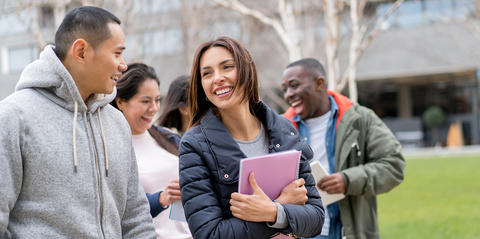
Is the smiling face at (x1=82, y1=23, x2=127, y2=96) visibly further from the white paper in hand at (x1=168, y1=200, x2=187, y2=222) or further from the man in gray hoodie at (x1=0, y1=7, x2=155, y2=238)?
the white paper in hand at (x1=168, y1=200, x2=187, y2=222)

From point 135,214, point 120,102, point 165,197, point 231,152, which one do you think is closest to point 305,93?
point 120,102

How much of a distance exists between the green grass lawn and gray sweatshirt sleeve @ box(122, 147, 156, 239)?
6.16 m

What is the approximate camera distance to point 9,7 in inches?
370

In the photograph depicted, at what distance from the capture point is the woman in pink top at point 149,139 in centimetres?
309

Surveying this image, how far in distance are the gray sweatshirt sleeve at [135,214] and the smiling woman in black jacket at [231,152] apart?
285 millimetres

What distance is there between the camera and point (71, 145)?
2041 mm

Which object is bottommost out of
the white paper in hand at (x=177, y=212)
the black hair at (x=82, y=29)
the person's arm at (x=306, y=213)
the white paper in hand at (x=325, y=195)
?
the white paper in hand at (x=325, y=195)

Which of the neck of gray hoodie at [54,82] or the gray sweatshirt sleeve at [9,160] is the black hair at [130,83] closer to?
the neck of gray hoodie at [54,82]

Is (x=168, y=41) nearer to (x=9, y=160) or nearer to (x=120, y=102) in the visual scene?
(x=120, y=102)

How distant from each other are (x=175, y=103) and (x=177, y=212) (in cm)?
103

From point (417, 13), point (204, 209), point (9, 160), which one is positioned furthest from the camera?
point (417, 13)

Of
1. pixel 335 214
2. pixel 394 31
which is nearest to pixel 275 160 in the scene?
pixel 335 214

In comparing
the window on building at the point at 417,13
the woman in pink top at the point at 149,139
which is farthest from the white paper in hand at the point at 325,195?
the window on building at the point at 417,13

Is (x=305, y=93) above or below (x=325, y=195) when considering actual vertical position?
above
